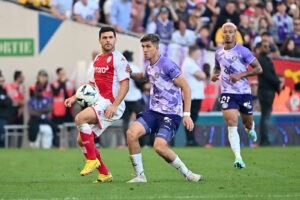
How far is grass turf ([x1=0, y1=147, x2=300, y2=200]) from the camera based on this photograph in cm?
930

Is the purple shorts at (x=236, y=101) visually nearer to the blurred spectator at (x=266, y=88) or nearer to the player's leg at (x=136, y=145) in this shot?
the player's leg at (x=136, y=145)

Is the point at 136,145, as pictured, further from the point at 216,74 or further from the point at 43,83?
the point at 43,83

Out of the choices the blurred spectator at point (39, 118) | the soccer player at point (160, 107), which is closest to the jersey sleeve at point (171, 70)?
the soccer player at point (160, 107)

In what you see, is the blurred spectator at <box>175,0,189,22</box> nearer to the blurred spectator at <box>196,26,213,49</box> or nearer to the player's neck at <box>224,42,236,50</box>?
the blurred spectator at <box>196,26,213,49</box>

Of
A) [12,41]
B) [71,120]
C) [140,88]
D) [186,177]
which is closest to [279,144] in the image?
[140,88]

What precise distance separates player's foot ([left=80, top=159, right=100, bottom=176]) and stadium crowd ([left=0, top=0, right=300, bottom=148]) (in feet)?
28.0

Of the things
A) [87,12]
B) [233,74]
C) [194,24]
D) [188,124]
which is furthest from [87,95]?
[194,24]

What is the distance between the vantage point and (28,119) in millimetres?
21609

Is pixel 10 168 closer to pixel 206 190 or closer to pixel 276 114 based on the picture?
pixel 206 190

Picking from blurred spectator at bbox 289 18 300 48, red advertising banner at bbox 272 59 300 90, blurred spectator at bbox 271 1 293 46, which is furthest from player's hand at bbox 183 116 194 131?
blurred spectator at bbox 271 1 293 46

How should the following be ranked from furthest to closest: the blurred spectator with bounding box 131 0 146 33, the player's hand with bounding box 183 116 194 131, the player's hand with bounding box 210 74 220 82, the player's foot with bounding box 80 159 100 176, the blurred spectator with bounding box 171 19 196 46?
the blurred spectator with bounding box 131 0 146 33, the blurred spectator with bounding box 171 19 196 46, the player's hand with bounding box 210 74 220 82, the player's foot with bounding box 80 159 100 176, the player's hand with bounding box 183 116 194 131

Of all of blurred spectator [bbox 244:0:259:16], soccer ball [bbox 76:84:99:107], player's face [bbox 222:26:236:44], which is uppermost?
blurred spectator [bbox 244:0:259:16]

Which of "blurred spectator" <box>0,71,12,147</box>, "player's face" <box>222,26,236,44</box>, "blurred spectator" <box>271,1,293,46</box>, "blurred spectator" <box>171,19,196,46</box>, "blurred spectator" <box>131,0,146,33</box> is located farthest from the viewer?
"blurred spectator" <box>271,1,293,46</box>

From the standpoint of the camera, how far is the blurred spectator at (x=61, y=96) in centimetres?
2114
